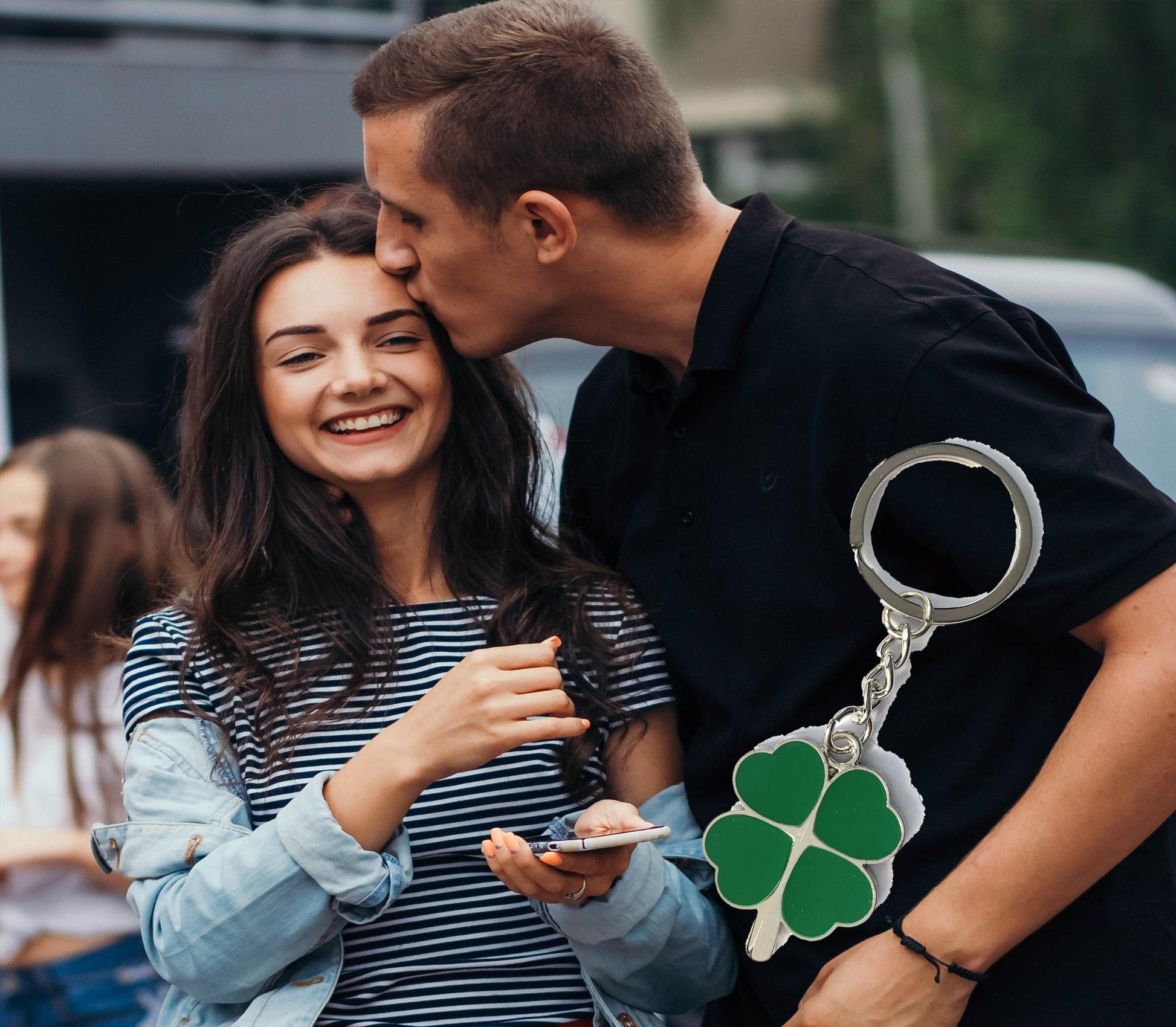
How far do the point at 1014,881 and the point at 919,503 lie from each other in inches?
18.2

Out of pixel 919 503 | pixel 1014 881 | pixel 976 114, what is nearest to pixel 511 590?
pixel 919 503

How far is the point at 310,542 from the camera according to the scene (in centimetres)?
220

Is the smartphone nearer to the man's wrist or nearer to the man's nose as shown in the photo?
the man's wrist

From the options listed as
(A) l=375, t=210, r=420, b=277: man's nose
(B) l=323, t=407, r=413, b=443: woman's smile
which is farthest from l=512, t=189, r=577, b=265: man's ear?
(B) l=323, t=407, r=413, b=443: woman's smile

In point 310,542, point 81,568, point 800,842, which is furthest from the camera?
point 81,568

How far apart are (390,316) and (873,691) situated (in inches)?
37.5

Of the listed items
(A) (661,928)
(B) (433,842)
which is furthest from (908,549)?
(B) (433,842)

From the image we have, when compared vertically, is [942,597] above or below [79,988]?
above

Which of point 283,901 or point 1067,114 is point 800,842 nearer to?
point 283,901

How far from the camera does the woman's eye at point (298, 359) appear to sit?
2168 millimetres

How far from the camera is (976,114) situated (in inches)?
574

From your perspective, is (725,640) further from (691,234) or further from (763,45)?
(763,45)

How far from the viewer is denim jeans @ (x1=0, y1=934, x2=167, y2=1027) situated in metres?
3.23

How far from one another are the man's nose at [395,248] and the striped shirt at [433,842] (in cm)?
58
